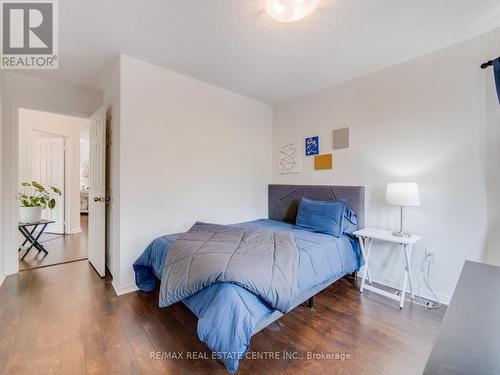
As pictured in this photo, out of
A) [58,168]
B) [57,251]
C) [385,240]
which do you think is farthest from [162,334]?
[58,168]

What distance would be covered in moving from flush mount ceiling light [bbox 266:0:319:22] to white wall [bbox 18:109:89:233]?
167 inches

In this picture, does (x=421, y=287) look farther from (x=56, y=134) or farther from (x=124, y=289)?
(x=56, y=134)

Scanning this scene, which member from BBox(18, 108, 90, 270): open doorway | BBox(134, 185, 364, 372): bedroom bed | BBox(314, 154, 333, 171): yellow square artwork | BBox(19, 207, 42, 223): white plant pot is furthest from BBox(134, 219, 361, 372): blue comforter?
BBox(18, 108, 90, 270): open doorway

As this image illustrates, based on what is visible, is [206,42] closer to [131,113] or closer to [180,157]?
[131,113]

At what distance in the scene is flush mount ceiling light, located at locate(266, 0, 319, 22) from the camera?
1670 mm

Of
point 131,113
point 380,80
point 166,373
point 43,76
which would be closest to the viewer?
point 166,373

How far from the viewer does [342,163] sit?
3.08 meters

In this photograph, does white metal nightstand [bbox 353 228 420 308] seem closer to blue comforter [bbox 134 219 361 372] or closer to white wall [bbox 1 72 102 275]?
blue comforter [bbox 134 219 361 372]

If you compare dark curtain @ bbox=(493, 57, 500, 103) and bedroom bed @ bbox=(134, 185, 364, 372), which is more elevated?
dark curtain @ bbox=(493, 57, 500, 103)

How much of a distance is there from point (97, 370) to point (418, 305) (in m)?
2.78

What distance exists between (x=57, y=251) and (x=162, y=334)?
126 inches

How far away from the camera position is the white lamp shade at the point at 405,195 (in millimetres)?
2199

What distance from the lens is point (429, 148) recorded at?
7.75 ft

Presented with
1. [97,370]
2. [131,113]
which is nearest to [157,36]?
[131,113]
